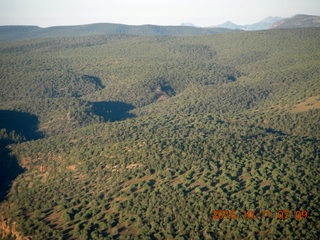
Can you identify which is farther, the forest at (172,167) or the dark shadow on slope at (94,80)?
the dark shadow on slope at (94,80)

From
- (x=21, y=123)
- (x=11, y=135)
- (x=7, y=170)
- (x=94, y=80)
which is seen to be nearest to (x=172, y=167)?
(x=7, y=170)

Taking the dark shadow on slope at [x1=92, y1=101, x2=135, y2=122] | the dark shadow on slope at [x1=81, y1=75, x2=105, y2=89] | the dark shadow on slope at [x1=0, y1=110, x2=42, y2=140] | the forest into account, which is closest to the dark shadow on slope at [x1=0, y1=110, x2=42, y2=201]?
the dark shadow on slope at [x1=0, y1=110, x2=42, y2=140]

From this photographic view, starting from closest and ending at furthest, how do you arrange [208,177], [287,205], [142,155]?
[287,205]
[208,177]
[142,155]

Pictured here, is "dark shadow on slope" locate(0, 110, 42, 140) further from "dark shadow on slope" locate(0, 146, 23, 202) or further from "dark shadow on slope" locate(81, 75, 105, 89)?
"dark shadow on slope" locate(81, 75, 105, 89)

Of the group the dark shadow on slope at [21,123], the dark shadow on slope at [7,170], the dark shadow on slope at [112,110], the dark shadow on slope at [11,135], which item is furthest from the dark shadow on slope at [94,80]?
the dark shadow on slope at [7,170]

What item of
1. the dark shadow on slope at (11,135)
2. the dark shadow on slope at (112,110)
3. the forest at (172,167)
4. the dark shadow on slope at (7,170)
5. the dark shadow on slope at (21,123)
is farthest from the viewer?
the dark shadow on slope at (112,110)

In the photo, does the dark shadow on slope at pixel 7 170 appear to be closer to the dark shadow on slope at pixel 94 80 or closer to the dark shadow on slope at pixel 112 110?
the dark shadow on slope at pixel 112 110

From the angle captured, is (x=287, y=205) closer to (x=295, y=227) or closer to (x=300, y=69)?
(x=295, y=227)

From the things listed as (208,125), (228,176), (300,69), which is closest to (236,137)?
(208,125)
